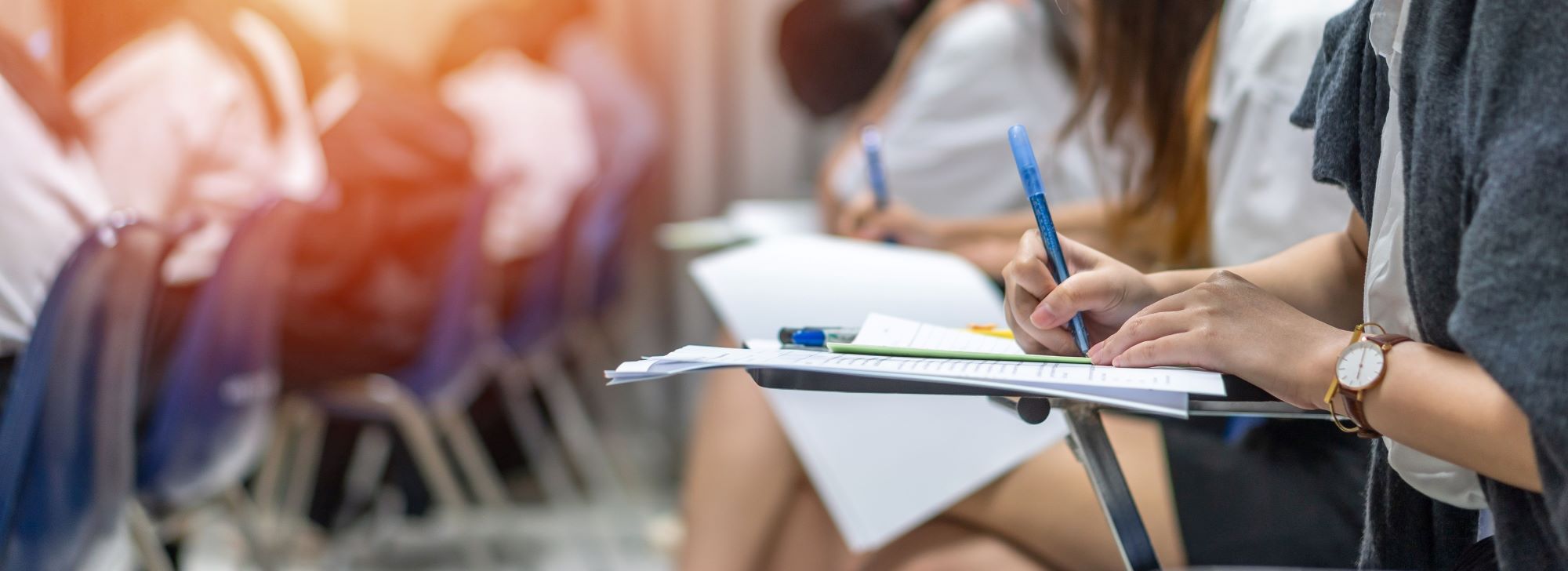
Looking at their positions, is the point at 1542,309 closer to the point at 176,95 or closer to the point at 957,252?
the point at 957,252

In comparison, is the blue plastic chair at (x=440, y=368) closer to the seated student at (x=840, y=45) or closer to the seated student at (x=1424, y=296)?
the seated student at (x=840, y=45)

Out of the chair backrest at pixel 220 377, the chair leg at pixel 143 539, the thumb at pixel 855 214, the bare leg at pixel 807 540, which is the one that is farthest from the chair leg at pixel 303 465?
the bare leg at pixel 807 540

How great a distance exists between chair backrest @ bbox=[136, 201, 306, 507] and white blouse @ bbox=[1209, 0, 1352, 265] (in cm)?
97

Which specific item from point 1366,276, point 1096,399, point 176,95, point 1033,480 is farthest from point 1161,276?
point 176,95

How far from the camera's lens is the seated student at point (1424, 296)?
0.43 m

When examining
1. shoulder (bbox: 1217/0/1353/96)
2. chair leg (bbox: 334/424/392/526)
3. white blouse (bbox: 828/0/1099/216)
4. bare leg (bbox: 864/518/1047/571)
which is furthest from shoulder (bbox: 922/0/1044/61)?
chair leg (bbox: 334/424/392/526)

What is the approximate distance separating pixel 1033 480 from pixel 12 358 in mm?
768

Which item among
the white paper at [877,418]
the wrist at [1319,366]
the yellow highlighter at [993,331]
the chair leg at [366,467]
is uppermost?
the wrist at [1319,366]

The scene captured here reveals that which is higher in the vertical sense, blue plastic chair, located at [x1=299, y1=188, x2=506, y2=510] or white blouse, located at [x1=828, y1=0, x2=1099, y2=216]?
white blouse, located at [x1=828, y1=0, x2=1099, y2=216]

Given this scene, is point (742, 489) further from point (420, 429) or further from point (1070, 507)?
point (420, 429)

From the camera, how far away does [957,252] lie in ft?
4.43

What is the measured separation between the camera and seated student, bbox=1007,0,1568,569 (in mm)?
429

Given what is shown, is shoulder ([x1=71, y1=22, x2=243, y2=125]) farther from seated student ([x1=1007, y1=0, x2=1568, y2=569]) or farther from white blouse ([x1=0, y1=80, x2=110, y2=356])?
seated student ([x1=1007, y1=0, x2=1568, y2=569])

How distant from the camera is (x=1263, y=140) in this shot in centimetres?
99
